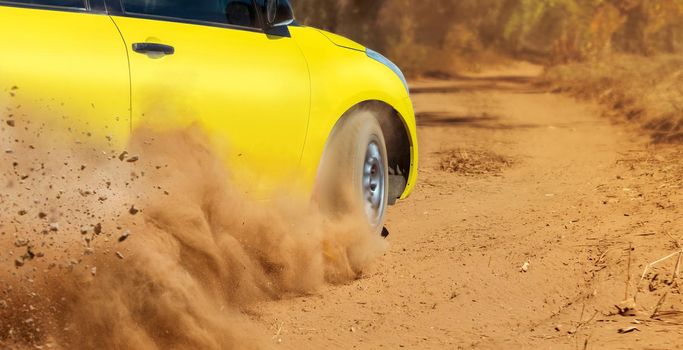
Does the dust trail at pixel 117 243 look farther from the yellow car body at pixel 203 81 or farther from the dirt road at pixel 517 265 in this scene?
the dirt road at pixel 517 265

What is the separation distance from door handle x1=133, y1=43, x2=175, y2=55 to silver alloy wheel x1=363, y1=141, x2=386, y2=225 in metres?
1.86

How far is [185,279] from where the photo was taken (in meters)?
4.95

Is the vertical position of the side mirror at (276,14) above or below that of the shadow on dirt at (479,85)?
above

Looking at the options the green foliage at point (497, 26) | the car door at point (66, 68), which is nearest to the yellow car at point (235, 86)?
the car door at point (66, 68)

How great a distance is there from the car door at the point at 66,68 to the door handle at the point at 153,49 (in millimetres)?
116

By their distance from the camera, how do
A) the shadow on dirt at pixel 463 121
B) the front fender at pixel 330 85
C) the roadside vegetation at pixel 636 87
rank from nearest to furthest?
the front fender at pixel 330 85 → the roadside vegetation at pixel 636 87 → the shadow on dirt at pixel 463 121

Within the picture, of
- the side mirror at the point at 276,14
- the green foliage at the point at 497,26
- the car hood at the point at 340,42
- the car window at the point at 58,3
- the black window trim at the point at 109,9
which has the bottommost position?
the green foliage at the point at 497,26

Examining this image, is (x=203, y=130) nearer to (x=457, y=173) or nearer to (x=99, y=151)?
(x=99, y=151)

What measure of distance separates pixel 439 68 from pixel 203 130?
21.2 meters

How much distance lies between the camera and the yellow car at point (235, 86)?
15.7ft

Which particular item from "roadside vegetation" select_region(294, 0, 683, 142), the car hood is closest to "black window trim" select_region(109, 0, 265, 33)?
the car hood

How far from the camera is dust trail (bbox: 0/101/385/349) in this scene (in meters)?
4.46

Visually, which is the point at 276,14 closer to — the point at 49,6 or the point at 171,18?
the point at 171,18

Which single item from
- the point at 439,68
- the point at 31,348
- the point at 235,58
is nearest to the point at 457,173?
the point at 235,58
